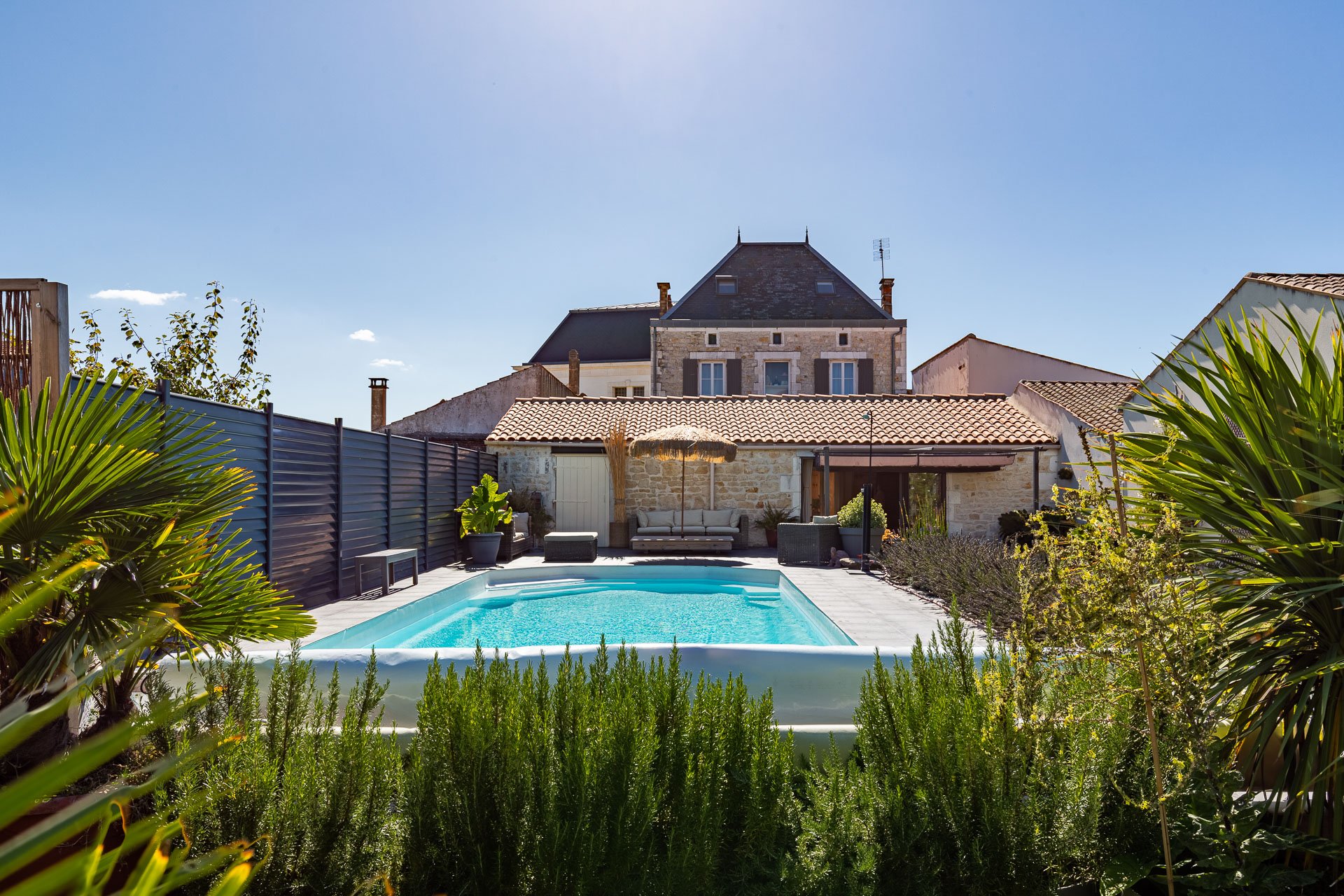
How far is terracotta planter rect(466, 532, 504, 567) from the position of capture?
40.9 feet

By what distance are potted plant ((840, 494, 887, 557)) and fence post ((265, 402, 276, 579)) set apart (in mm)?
9156

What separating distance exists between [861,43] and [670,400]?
11476 mm

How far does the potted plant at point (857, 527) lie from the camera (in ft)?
41.6

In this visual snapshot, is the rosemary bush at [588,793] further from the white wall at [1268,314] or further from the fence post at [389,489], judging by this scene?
the fence post at [389,489]

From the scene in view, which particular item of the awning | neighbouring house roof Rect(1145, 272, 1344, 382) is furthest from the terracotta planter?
neighbouring house roof Rect(1145, 272, 1344, 382)

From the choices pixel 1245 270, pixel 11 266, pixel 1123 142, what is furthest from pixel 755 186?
pixel 11 266

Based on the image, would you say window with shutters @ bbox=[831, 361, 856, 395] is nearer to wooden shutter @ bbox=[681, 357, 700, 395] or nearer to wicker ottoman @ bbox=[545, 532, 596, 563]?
wooden shutter @ bbox=[681, 357, 700, 395]

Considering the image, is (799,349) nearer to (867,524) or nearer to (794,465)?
(794,465)

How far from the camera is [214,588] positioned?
283cm

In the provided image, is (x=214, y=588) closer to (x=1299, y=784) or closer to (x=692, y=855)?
(x=692, y=855)

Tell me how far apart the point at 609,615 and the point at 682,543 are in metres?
4.28

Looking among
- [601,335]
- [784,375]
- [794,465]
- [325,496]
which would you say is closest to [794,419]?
[794,465]

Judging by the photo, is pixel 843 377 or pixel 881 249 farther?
pixel 881 249

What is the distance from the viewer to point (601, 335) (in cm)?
3366
